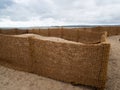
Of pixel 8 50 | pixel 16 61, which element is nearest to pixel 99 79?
pixel 16 61

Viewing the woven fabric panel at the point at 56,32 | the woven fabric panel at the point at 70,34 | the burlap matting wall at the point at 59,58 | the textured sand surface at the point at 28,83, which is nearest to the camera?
the burlap matting wall at the point at 59,58

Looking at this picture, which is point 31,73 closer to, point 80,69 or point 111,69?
point 80,69

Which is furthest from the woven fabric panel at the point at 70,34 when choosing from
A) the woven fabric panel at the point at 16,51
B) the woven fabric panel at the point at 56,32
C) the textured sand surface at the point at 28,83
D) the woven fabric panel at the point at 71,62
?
the textured sand surface at the point at 28,83

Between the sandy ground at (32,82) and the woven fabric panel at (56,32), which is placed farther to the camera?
the woven fabric panel at (56,32)

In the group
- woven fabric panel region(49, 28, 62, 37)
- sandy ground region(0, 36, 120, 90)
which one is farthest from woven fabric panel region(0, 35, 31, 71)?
woven fabric panel region(49, 28, 62, 37)

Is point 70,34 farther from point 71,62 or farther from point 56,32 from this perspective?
point 71,62

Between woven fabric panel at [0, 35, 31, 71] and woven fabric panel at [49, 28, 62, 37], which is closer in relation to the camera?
woven fabric panel at [0, 35, 31, 71]

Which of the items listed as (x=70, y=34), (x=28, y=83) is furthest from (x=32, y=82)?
(x=70, y=34)

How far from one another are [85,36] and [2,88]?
9460 mm

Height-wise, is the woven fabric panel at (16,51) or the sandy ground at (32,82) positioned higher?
the woven fabric panel at (16,51)

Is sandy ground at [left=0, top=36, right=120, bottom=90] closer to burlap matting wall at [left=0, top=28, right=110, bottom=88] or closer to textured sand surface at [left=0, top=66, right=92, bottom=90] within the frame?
textured sand surface at [left=0, top=66, right=92, bottom=90]

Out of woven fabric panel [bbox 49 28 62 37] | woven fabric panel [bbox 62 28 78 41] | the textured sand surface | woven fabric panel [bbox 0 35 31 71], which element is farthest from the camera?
woven fabric panel [bbox 49 28 62 37]

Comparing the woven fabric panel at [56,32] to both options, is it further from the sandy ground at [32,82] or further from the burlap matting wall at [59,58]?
the sandy ground at [32,82]

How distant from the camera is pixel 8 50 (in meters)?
5.89
